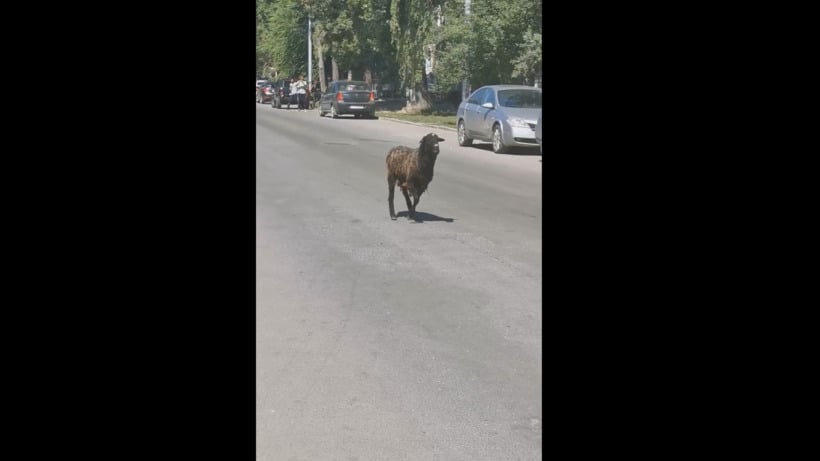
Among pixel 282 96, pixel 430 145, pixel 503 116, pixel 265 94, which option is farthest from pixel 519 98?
pixel 265 94

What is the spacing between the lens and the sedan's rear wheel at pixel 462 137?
2180 cm

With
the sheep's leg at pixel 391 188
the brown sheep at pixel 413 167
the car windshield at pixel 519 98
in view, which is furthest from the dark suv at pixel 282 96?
the brown sheep at pixel 413 167

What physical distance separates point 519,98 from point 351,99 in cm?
1721

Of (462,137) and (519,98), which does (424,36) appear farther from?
(519,98)

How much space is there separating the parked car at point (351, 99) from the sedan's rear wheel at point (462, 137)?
1465 centimetres

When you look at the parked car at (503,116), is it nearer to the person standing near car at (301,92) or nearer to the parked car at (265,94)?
the person standing near car at (301,92)

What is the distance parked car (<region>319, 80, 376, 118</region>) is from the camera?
36344 mm

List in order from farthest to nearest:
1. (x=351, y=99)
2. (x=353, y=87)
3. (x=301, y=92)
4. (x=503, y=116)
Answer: (x=301, y=92)
(x=353, y=87)
(x=351, y=99)
(x=503, y=116)

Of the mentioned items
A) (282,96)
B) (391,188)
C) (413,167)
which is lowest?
(391,188)

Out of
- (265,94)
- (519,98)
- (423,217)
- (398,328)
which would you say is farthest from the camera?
(265,94)

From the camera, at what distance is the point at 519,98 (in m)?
20.0

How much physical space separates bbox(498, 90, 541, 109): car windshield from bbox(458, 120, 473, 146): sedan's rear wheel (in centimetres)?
182
